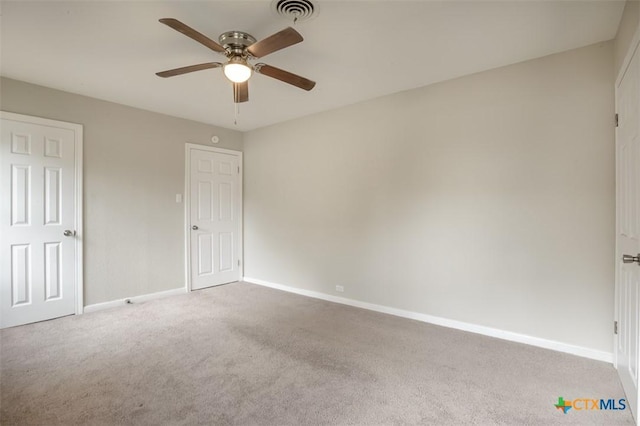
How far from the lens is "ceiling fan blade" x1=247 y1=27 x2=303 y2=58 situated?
1.79m

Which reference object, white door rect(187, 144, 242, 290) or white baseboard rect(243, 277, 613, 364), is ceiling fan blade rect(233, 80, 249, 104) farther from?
white baseboard rect(243, 277, 613, 364)

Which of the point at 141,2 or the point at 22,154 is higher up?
the point at 141,2

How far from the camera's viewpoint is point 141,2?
6.48ft

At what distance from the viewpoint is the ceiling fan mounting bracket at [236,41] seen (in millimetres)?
2217

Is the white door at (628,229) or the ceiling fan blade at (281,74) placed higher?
the ceiling fan blade at (281,74)

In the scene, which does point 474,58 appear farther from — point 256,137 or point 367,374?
point 256,137

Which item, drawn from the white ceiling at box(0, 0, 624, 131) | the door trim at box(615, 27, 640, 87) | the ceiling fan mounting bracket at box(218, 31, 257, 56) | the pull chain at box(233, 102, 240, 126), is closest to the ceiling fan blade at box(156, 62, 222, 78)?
the ceiling fan mounting bracket at box(218, 31, 257, 56)

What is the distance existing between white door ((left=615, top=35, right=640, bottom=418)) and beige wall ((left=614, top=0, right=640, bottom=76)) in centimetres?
16

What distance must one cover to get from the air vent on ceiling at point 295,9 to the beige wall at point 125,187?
9.31 feet

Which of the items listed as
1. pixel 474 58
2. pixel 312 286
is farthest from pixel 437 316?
pixel 474 58

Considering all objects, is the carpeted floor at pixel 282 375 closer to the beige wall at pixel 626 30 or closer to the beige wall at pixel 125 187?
the beige wall at pixel 125 187

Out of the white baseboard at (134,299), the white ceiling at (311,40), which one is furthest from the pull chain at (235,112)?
the white baseboard at (134,299)

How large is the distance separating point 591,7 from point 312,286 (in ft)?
12.3

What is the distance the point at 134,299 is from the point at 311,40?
3671 mm
